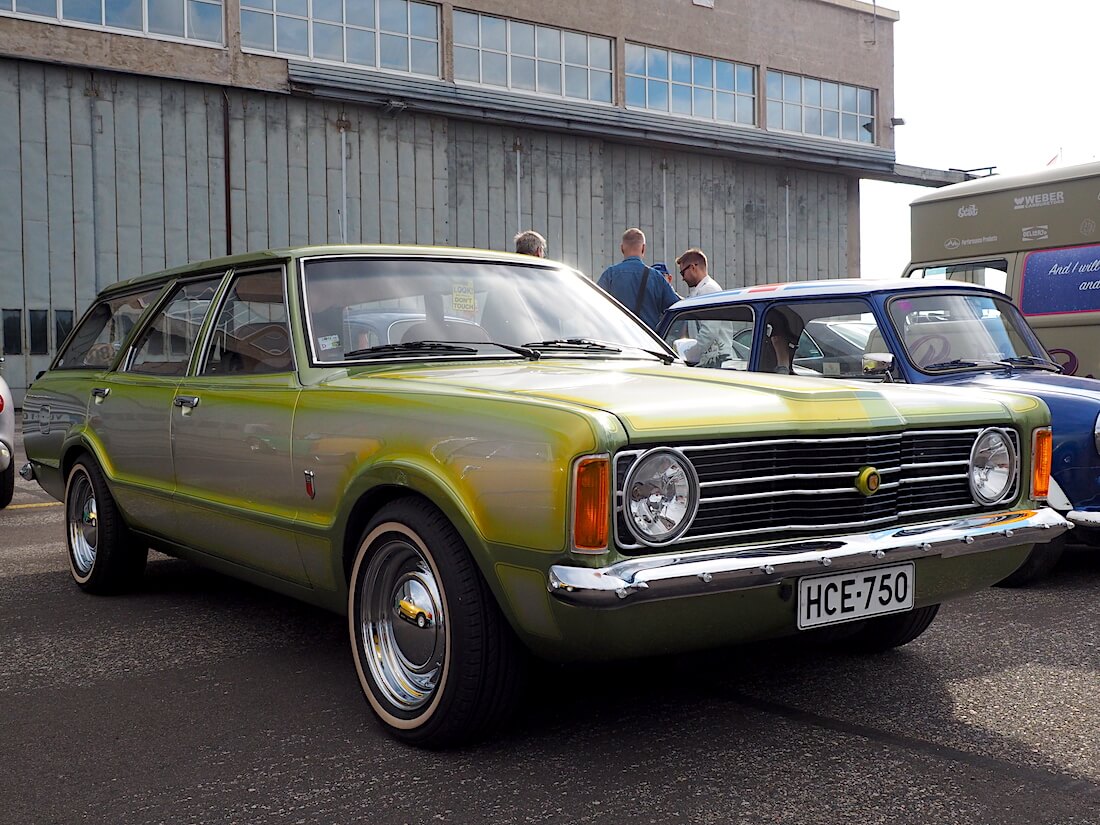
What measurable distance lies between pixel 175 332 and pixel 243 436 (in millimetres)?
1128

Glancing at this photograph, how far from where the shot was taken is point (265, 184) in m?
22.9

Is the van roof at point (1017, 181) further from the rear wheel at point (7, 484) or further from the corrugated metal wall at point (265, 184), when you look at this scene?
the corrugated metal wall at point (265, 184)

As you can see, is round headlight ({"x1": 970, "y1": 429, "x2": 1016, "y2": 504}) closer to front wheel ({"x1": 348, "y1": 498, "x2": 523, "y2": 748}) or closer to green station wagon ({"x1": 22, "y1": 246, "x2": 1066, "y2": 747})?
green station wagon ({"x1": 22, "y1": 246, "x2": 1066, "y2": 747})

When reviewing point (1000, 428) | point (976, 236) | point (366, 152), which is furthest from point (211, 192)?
point (1000, 428)

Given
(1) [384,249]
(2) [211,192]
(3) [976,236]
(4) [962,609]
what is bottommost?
(4) [962,609]

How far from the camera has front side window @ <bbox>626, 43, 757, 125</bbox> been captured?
2770cm

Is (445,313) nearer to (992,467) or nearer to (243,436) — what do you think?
(243,436)

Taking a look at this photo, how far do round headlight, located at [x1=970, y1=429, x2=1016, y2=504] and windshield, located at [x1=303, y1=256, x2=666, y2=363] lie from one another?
1374 millimetres

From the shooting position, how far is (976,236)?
34.4 ft

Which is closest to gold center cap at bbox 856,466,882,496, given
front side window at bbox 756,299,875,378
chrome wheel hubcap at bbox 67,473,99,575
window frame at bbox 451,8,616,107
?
front side window at bbox 756,299,875,378

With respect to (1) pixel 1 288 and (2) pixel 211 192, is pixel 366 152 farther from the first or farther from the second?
(1) pixel 1 288

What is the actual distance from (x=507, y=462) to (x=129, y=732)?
154 cm

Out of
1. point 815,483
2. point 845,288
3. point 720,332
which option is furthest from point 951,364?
point 815,483

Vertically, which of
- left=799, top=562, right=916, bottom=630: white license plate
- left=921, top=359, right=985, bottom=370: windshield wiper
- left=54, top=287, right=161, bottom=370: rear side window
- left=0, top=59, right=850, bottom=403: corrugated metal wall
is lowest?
left=799, top=562, right=916, bottom=630: white license plate
